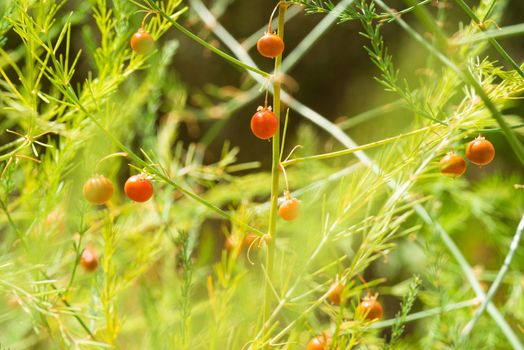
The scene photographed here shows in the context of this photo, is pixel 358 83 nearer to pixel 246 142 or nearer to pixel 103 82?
pixel 246 142

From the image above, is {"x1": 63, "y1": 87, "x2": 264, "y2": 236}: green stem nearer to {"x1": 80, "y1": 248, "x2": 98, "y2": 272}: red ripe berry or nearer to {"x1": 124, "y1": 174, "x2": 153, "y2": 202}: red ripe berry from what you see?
{"x1": 124, "y1": 174, "x2": 153, "y2": 202}: red ripe berry

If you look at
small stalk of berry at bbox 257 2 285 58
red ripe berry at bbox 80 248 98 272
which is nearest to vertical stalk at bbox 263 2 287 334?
small stalk of berry at bbox 257 2 285 58

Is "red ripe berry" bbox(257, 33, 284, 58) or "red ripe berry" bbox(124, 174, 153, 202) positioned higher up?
"red ripe berry" bbox(257, 33, 284, 58)

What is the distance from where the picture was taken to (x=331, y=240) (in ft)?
1.41

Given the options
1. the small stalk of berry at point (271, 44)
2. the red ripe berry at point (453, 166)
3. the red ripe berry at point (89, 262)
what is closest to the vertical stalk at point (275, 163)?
the small stalk of berry at point (271, 44)

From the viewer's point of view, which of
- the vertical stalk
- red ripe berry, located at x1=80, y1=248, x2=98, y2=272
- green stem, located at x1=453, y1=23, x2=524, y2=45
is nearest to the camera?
green stem, located at x1=453, y1=23, x2=524, y2=45

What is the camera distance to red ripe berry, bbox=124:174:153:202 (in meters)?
0.44

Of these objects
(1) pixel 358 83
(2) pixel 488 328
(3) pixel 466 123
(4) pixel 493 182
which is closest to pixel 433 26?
(3) pixel 466 123

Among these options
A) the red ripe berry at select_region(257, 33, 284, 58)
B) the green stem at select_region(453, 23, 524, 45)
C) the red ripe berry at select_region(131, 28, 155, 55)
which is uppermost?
the green stem at select_region(453, 23, 524, 45)

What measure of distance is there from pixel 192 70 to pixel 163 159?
23.3 inches

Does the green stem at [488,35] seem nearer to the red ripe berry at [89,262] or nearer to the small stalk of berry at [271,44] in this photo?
the small stalk of berry at [271,44]

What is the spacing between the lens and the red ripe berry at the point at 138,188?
436 mm

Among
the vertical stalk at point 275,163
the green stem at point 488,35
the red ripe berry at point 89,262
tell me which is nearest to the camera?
the green stem at point 488,35

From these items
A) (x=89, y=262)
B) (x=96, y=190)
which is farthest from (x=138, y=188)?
(x=89, y=262)
